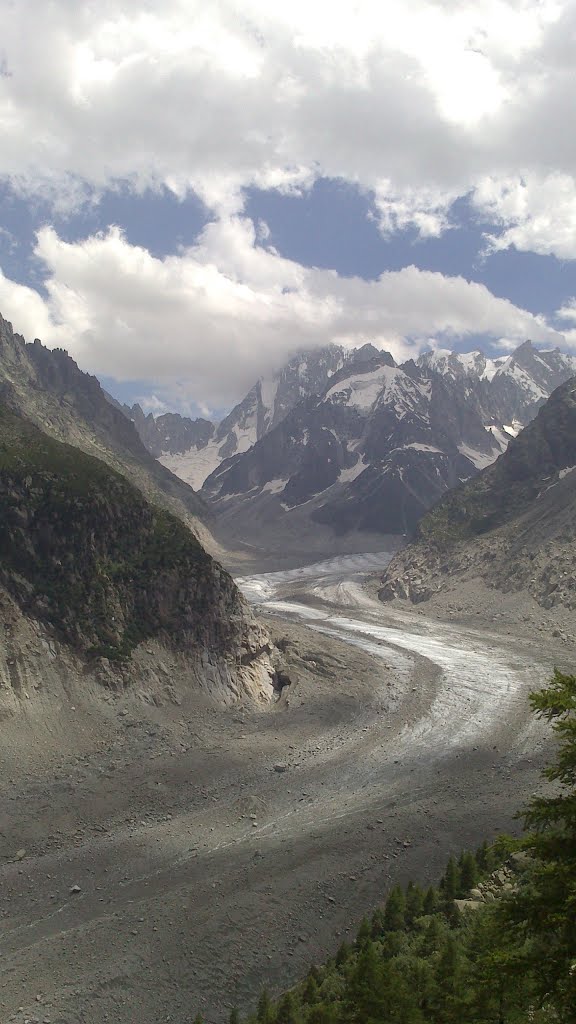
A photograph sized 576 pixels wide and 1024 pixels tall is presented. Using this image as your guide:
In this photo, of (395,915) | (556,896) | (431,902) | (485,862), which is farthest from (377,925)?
(556,896)

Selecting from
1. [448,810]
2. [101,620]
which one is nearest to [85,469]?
[101,620]

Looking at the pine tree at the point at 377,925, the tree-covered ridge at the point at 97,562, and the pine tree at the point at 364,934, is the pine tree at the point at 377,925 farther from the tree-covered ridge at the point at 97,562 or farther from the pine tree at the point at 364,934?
the tree-covered ridge at the point at 97,562

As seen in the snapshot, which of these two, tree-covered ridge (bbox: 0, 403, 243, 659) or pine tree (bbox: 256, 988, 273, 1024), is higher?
tree-covered ridge (bbox: 0, 403, 243, 659)

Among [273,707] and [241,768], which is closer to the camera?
[241,768]

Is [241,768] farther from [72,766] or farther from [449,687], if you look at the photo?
[449,687]

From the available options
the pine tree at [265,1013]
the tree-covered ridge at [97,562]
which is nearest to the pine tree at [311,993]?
the pine tree at [265,1013]

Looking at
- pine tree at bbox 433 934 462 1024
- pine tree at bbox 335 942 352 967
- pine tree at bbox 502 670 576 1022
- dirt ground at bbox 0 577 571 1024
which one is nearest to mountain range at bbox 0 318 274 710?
dirt ground at bbox 0 577 571 1024

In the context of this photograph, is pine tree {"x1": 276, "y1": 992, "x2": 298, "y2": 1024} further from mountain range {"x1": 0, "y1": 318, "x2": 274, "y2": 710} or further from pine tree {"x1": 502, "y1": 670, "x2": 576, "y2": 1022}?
mountain range {"x1": 0, "y1": 318, "x2": 274, "y2": 710}
